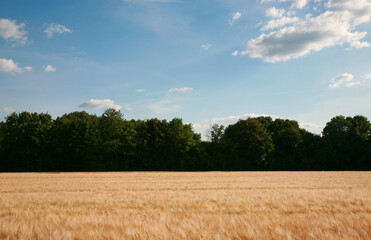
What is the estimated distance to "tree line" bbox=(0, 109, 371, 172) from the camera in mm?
53500

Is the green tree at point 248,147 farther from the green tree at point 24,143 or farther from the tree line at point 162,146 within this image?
the green tree at point 24,143

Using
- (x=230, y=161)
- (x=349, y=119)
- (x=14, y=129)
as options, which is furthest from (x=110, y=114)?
(x=349, y=119)

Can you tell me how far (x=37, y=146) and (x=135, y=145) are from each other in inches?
864

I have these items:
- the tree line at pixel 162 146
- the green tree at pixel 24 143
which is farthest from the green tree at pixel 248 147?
the green tree at pixel 24 143

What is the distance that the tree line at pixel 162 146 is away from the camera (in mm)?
53500

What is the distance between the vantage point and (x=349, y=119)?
232 ft

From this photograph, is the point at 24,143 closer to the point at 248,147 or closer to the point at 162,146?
the point at 162,146

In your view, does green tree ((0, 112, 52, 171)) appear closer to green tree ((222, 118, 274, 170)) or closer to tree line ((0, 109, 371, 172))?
tree line ((0, 109, 371, 172))

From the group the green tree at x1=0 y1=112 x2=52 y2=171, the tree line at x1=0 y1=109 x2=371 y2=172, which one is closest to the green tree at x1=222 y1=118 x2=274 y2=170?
the tree line at x1=0 y1=109 x2=371 y2=172

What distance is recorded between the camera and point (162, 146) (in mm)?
59375

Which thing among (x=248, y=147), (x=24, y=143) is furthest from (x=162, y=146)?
(x=24, y=143)

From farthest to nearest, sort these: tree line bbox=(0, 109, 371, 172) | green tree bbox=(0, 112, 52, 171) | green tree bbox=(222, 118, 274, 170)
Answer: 1. green tree bbox=(222, 118, 274, 170)
2. tree line bbox=(0, 109, 371, 172)
3. green tree bbox=(0, 112, 52, 171)

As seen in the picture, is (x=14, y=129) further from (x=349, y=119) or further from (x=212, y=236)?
(x=349, y=119)

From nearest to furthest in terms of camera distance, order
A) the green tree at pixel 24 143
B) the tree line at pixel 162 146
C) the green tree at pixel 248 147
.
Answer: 1. the green tree at pixel 24 143
2. the tree line at pixel 162 146
3. the green tree at pixel 248 147
